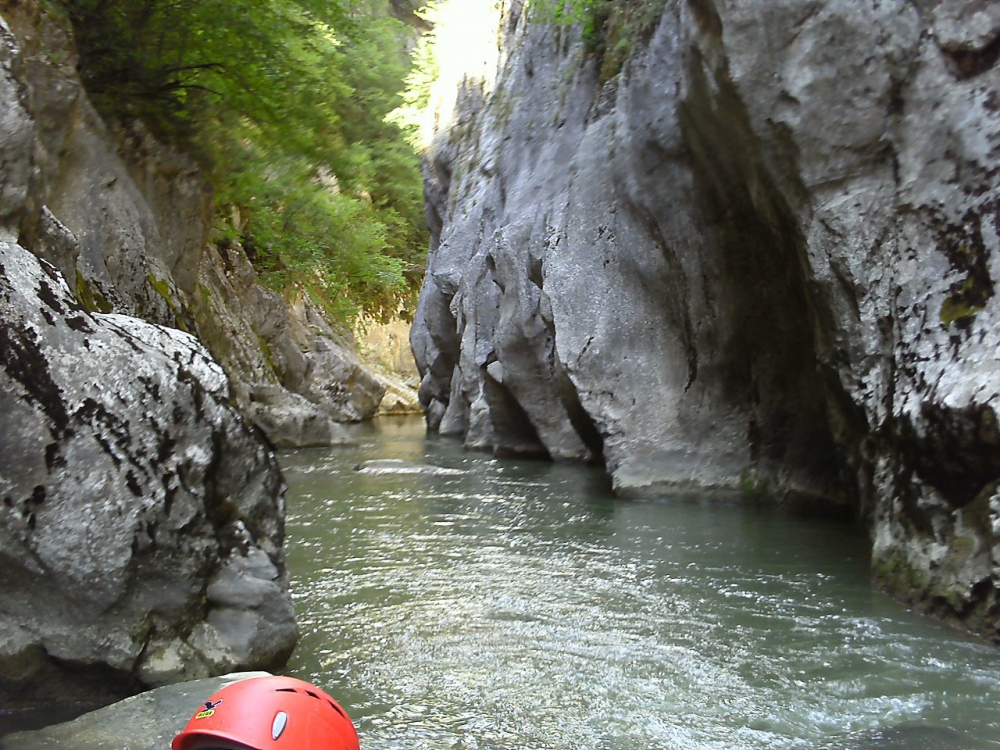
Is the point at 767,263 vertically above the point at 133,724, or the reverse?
the point at 767,263

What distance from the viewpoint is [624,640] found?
4566 millimetres

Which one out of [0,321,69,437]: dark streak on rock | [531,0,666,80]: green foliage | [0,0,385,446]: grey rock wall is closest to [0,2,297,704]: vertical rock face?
[0,321,69,437]: dark streak on rock

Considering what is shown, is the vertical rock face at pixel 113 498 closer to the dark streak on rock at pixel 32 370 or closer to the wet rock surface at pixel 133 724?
the dark streak on rock at pixel 32 370

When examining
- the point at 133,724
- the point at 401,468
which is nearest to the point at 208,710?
the point at 133,724

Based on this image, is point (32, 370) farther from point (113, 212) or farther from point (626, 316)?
point (113, 212)

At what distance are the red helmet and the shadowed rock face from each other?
1744mm

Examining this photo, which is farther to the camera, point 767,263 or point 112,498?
point 767,263

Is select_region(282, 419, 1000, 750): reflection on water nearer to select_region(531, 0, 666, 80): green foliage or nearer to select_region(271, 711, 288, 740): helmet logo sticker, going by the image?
select_region(271, 711, 288, 740): helmet logo sticker

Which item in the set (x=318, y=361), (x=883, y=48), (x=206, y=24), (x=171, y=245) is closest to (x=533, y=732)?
(x=883, y=48)

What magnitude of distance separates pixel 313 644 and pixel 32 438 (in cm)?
177

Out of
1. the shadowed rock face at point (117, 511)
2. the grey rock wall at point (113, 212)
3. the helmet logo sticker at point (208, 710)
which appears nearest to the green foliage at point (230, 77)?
the grey rock wall at point (113, 212)

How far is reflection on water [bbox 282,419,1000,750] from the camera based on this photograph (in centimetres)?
346

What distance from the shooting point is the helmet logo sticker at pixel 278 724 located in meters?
1.83

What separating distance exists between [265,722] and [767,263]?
308 inches
